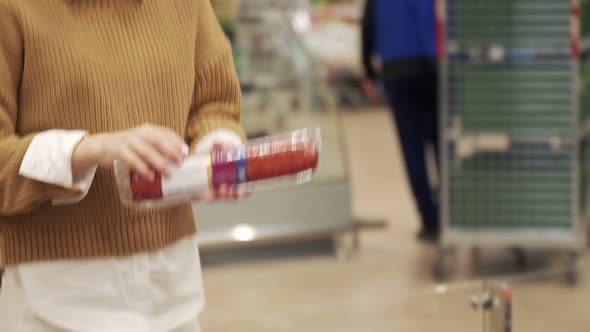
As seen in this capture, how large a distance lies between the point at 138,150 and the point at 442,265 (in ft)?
9.54

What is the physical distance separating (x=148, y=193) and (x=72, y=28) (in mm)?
250

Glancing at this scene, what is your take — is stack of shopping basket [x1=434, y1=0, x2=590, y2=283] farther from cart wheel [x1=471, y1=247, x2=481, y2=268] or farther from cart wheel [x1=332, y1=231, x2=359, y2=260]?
cart wheel [x1=332, y1=231, x2=359, y2=260]

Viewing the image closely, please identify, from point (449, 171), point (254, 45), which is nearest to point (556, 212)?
point (449, 171)

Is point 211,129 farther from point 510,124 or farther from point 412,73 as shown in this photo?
point 412,73

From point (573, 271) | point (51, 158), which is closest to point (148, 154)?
point (51, 158)

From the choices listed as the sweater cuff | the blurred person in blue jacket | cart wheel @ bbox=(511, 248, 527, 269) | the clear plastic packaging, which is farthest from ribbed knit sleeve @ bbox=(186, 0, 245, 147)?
cart wheel @ bbox=(511, 248, 527, 269)

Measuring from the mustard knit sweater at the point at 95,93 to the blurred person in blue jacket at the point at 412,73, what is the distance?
2862 mm

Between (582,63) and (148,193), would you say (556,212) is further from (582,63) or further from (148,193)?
(148,193)

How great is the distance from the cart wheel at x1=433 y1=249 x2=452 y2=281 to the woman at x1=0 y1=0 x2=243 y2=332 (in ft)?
8.49

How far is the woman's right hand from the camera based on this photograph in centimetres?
102

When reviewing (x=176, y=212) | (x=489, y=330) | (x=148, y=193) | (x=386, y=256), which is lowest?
(x=386, y=256)

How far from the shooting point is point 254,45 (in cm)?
414

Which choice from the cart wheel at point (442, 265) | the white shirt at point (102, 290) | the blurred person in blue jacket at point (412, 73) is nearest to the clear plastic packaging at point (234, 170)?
the white shirt at point (102, 290)

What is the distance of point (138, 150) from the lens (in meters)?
1.01
